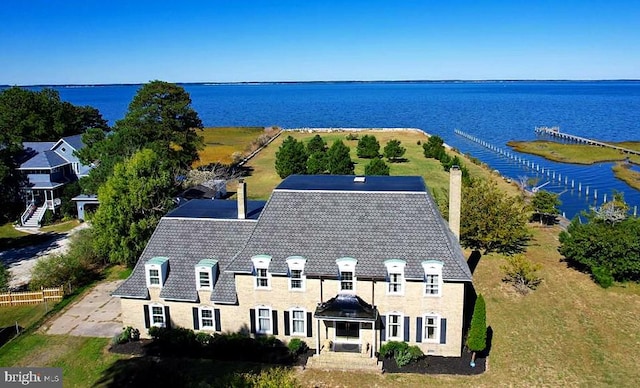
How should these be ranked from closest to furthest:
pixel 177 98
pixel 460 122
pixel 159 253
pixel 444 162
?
pixel 159 253 < pixel 177 98 < pixel 444 162 < pixel 460 122

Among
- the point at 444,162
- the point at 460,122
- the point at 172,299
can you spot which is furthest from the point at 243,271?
the point at 460,122

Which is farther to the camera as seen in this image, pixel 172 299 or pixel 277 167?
pixel 277 167

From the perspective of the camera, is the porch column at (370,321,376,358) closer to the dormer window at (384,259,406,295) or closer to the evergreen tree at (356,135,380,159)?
the dormer window at (384,259,406,295)

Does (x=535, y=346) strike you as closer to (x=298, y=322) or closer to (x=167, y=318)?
(x=298, y=322)

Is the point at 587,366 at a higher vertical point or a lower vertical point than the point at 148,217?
lower

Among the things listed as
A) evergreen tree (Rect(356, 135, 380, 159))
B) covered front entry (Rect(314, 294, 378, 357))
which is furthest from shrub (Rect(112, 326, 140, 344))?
evergreen tree (Rect(356, 135, 380, 159))

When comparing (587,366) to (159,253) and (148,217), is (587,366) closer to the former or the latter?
(159,253)
